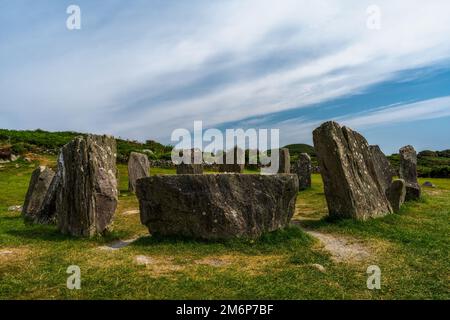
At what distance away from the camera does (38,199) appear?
1628 centimetres

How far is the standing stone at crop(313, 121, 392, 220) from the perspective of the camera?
14.3m

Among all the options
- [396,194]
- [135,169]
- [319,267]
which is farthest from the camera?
[135,169]

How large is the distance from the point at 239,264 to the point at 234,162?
778 inches

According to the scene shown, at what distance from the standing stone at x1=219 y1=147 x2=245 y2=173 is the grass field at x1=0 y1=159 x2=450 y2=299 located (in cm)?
1376

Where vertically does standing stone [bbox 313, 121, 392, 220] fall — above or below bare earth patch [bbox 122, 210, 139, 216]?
above

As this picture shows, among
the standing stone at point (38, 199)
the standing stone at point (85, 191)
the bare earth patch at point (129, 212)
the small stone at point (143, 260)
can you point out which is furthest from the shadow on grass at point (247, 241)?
the bare earth patch at point (129, 212)

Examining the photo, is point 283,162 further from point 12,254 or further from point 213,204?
point 12,254

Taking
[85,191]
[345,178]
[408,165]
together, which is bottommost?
[85,191]

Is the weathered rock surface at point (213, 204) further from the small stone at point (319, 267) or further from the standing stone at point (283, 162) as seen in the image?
the standing stone at point (283, 162)

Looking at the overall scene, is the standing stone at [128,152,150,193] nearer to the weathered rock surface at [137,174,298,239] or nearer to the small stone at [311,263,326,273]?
the weathered rock surface at [137,174,298,239]

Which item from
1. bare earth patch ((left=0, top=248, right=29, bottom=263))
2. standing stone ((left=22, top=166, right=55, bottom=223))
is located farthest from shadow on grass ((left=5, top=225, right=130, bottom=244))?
bare earth patch ((left=0, top=248, right=29, bottom=263))

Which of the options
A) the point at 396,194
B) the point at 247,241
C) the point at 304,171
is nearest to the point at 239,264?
the point at 247,241

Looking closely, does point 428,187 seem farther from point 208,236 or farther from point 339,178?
point 208,236
